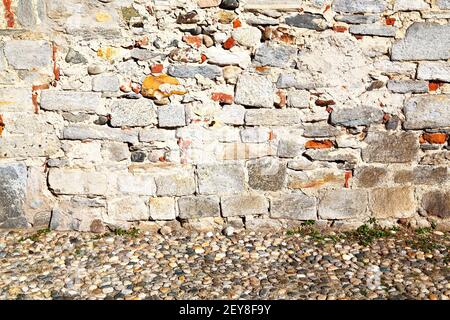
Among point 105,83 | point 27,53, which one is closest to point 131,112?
point 105,83

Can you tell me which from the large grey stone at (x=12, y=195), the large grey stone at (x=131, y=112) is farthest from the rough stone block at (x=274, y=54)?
the large grey stone at (x=12, y=195)

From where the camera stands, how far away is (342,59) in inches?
129

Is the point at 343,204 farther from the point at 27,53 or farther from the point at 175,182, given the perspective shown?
the point at 27,53

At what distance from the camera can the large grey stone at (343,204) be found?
11.3 feet

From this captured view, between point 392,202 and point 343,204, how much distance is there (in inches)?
15.5

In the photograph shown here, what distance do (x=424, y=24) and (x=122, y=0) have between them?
2.26 metres

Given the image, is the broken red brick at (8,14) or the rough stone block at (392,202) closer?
the broken red brick at (8,14)

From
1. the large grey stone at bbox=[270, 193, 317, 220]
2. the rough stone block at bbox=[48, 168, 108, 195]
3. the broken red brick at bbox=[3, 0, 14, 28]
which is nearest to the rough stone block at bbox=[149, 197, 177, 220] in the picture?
the rough stone block at bbox=[48, 168, 108, 195]

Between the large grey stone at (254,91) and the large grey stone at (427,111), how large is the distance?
107cm

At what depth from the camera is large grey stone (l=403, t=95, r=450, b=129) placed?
10.9 feet

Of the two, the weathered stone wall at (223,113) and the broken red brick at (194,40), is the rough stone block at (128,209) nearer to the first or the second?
the weathered stone wall at (223,113)

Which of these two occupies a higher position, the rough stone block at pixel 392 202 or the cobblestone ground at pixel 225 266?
the rough stone block at pixel 392 202

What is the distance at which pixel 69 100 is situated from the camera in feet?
10.7
